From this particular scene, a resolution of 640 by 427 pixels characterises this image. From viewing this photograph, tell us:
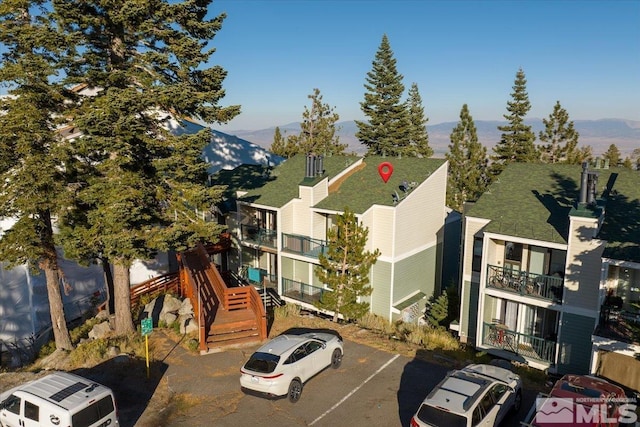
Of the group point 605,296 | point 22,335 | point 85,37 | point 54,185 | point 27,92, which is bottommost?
point 22,335

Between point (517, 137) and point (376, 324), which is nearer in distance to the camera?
point (376, 324)

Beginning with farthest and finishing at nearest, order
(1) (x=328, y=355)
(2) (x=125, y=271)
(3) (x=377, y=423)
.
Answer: (2) (x=125, y=271)
(1) (x=328, y=355)
(3) (x=377, y=423)

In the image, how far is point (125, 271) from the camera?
1966 centimetres

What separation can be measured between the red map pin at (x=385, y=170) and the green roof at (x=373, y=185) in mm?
185

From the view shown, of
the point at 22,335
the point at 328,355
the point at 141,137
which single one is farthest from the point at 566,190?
the point at 22,335

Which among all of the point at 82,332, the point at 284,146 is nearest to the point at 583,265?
the point at 82,332

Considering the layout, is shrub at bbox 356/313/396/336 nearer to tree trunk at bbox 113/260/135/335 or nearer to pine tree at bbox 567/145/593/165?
tree trunk at bbox 113/260/135/335

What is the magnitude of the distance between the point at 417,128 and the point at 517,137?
1408 centimetres

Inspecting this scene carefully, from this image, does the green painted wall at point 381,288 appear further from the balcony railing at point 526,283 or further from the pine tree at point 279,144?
the pine tree at point 279,144

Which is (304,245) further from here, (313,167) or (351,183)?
(351,183)

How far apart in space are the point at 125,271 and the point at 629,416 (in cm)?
1854

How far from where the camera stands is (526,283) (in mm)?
18719

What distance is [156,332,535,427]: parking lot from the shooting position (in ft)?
45.2

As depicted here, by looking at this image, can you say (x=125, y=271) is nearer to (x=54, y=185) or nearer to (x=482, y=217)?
(x=54, y=185)
